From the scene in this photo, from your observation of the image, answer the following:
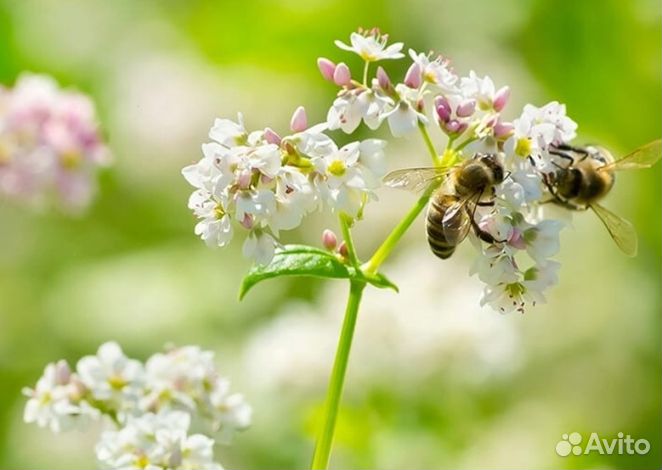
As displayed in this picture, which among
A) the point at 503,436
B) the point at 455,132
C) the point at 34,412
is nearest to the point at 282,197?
the point at 455,132

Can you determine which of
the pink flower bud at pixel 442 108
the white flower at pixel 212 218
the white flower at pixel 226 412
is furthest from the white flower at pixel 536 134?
the white flower at pixel 226 412

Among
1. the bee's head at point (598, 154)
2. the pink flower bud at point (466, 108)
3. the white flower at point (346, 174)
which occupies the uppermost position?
the bee's head at point (598, 154)

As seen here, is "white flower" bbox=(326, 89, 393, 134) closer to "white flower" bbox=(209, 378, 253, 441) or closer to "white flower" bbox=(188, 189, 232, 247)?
"white flower" bbox=(188, 189, 232, 247)

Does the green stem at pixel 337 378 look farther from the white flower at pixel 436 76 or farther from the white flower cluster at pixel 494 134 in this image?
the white flower at pixel 436 76

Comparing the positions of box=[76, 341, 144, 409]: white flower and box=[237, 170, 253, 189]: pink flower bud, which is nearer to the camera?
box=[237, 170, 253, 189]: pink flower bud

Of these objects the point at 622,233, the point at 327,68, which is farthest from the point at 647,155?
the point at 327,68

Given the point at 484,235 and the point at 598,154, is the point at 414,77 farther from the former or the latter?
the point at 598,154

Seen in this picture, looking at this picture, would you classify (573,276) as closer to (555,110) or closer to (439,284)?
(439,284)

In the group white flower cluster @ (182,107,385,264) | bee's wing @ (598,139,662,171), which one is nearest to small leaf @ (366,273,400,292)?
white flower cluster @ (182,107,385,264)
